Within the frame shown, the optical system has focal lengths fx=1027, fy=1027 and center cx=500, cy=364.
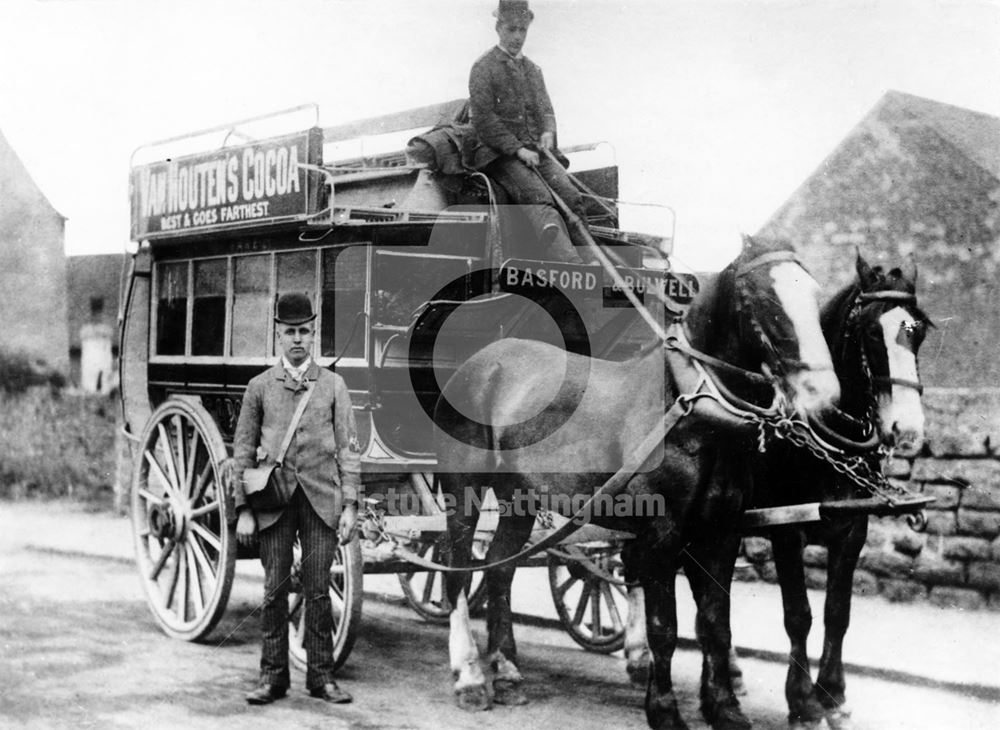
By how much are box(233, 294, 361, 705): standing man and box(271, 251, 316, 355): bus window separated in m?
0.81

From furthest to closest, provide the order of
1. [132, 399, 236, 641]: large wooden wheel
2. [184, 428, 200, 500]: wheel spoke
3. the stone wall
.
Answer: the stone wall, [184, 428, 200, 500]: wheel spoke, [132, 399, 236, 641]: large wooden wheel

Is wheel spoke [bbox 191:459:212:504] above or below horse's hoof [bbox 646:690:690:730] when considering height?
above

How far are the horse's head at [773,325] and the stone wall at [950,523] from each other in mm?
3094

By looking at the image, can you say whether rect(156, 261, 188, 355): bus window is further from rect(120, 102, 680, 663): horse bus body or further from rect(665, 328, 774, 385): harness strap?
rect(665, 328, 774, 385): harness strap

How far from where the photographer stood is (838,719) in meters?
4.64

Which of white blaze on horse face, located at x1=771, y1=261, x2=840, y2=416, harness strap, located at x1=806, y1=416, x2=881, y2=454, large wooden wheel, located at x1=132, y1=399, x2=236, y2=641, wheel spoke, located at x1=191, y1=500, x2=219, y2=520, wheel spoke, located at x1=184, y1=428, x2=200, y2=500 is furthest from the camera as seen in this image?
wheel spoke, located at x1=184, y1=428, x2=200, y2=500

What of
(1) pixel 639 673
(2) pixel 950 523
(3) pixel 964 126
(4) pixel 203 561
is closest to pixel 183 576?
(4) pixel 203 561

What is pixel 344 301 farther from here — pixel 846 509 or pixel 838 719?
pixel 838 719

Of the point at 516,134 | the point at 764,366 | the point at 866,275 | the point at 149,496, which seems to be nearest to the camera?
the point at 764,366

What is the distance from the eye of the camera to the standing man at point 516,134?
5.36 metres

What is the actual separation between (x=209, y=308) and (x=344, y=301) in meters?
1.27

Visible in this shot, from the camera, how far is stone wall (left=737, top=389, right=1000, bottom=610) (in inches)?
268

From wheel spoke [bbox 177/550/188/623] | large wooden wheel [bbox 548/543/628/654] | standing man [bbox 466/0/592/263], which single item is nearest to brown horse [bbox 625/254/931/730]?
large wooden wheel [bbox 548/543/628/654]

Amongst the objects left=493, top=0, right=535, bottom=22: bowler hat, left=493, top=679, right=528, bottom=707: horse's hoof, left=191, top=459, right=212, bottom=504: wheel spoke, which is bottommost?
left=493, top=679, right=528, bottom=707: horse's hoof
